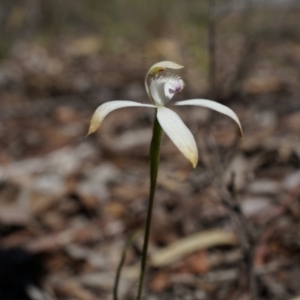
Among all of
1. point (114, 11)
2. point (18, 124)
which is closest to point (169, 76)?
point (18, 124)

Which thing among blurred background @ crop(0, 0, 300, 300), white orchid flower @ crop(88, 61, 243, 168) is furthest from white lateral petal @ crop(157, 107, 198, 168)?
blurred background @ crop(0, 0, 300, 300)

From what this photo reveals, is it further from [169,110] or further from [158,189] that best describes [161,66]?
[158,189]

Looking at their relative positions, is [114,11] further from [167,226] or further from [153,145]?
[153,145]

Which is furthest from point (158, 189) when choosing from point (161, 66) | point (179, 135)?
point (179, 135)

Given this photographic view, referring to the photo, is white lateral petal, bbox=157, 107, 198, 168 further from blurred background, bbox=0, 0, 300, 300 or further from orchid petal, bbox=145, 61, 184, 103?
blurred background, bbox=0, 0, 300, 300

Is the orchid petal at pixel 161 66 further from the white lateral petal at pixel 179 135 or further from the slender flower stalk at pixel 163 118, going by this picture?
the white lateral petal at pixel 179 135

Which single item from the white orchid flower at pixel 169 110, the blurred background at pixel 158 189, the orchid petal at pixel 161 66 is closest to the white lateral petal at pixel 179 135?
the white orchid flower at pixel 169 110
